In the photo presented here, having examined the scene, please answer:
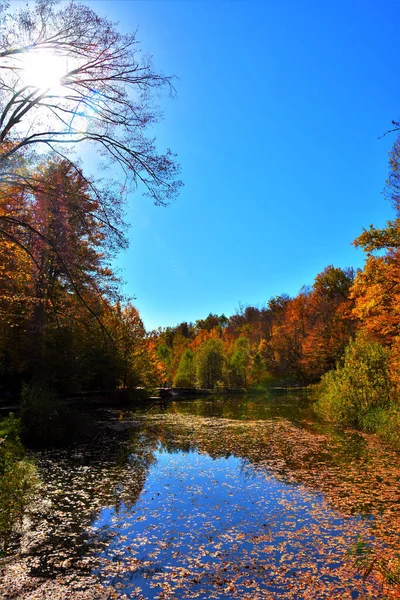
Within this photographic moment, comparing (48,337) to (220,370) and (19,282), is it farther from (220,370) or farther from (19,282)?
(220,370)

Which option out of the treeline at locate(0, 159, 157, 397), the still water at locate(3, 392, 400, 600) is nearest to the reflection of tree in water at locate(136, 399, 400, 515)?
the still water at locate(3, 392, 400, 600)

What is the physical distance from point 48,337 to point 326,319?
1330 inches

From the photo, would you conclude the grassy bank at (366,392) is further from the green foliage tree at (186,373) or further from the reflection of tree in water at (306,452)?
the green foliage tree at (186,373)

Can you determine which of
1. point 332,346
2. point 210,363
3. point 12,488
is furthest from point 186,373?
point 12,488

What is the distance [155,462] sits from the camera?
11.9 metres

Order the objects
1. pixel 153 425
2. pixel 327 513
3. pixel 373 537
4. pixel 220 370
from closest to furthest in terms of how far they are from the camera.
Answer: pixel 373 537
pixel 327 513
pixel 153 425
pixel 220 370

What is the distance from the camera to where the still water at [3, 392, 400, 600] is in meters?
4.92

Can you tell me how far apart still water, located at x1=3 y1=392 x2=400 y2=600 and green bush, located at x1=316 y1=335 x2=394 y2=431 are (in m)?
3.25

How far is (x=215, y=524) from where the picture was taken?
22.7ft

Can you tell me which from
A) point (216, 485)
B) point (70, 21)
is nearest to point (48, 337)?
point (216, 485)

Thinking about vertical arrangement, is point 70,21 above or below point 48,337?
above

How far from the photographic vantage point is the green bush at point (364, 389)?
16172 mm

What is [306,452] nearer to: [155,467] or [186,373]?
[155,467]

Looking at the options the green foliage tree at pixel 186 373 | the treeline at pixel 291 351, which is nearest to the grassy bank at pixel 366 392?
the treeline at pixel 291 351
